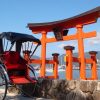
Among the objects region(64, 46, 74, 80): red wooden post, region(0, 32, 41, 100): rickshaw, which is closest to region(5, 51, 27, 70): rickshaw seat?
region(0, 32, 41, 100): rickshaw

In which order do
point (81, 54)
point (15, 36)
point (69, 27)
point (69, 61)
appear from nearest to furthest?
point (15, 36)
point (69, 61)
point (81, 54)
point (69, 27)

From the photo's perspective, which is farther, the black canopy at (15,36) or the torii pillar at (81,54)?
the torii pillar at (81,54)

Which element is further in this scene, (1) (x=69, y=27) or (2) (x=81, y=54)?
(1) (x=69, y=27)

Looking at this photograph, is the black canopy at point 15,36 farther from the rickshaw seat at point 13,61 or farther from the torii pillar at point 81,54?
the torii pillar at point 81,54

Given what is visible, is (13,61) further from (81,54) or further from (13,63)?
(81,54)

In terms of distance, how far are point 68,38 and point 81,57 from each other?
51.1 inches

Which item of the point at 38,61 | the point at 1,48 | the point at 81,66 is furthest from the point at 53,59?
the point at 1,48

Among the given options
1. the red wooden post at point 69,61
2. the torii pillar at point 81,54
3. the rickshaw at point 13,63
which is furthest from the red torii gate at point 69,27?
the rickshaw at point 13,63

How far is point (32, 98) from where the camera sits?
815cm

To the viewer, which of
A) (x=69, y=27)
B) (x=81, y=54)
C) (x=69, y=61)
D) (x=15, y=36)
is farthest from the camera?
(x=69, y=27)

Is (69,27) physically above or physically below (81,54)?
above

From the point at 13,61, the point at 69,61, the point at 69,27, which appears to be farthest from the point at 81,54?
the point at 13,61

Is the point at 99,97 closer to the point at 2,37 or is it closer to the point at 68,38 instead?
the point at 2,37

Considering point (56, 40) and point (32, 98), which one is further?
point (56, 40)
